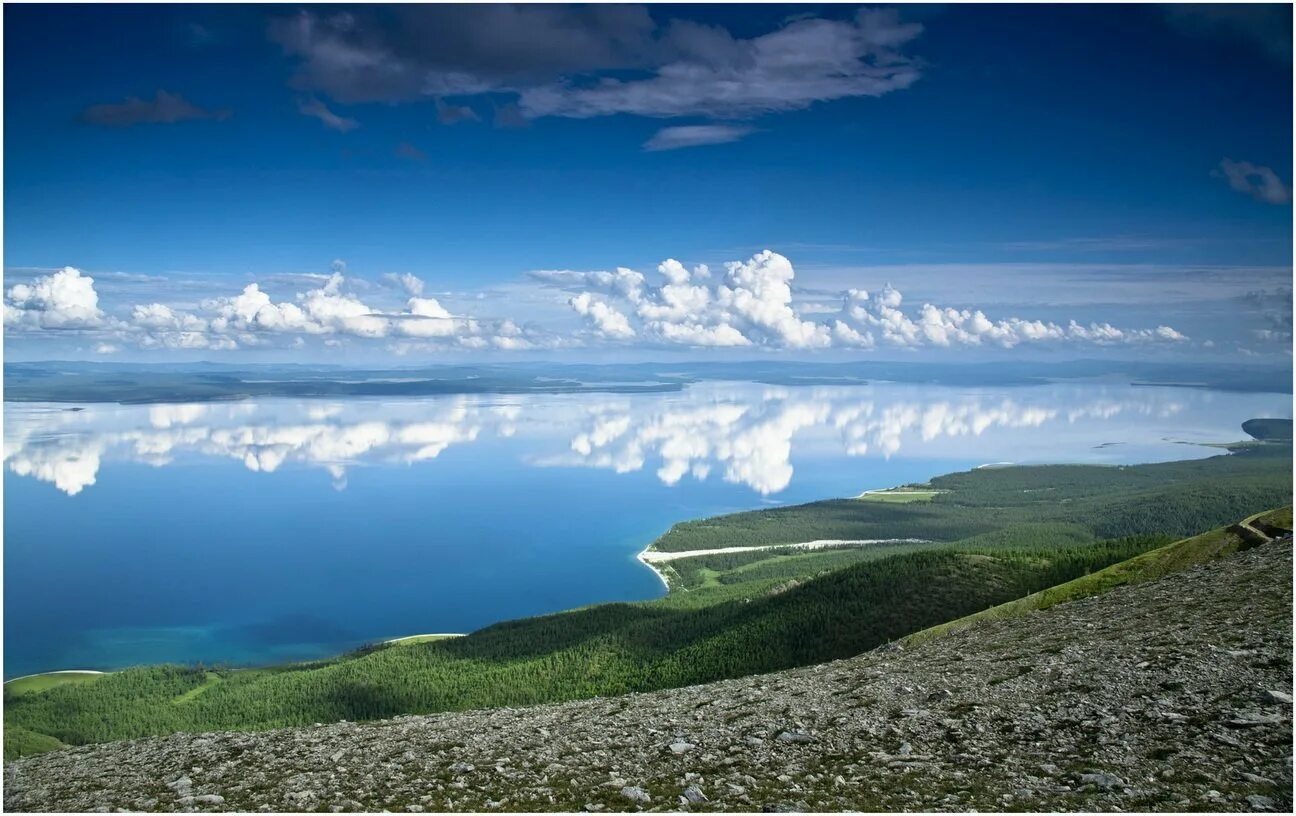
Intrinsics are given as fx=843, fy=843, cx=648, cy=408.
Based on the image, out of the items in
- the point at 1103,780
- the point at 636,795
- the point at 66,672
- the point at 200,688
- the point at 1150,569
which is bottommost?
the point at 66,672

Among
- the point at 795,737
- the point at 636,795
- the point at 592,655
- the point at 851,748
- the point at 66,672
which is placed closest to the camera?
the point at 636,795

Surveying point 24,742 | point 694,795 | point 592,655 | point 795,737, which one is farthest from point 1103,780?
point 24,742

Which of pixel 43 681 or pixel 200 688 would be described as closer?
pixel 200 688

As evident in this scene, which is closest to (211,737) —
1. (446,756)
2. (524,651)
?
(446,756)

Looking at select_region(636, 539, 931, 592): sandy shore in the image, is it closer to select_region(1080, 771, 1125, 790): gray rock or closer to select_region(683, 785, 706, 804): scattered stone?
select_region(683, 785, 706, 804): scattered stone

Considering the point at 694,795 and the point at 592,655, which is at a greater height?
the point at 694,795

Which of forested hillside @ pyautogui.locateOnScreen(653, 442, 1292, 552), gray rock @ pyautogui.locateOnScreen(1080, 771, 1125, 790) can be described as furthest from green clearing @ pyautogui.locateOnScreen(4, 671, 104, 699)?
gray rock @ pyautogui.locateOnScreen(1080, 771, 1125, 790)

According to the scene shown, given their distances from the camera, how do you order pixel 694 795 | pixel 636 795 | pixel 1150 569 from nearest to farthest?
pixel 694 795 < pixel 636 795 < pixel 1150 569

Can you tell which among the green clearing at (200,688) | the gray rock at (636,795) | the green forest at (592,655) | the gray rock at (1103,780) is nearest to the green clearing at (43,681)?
the green forest at (592,655)

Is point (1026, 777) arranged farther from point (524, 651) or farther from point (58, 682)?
point (58, 682)

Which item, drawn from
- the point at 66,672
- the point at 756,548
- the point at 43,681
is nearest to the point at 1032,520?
the point at 756,548

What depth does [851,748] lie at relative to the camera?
1491 cm

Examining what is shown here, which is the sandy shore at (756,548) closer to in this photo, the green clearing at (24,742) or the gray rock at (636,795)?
the green clearing at (24,742)

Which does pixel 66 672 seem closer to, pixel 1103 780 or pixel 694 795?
pixel 694 795
